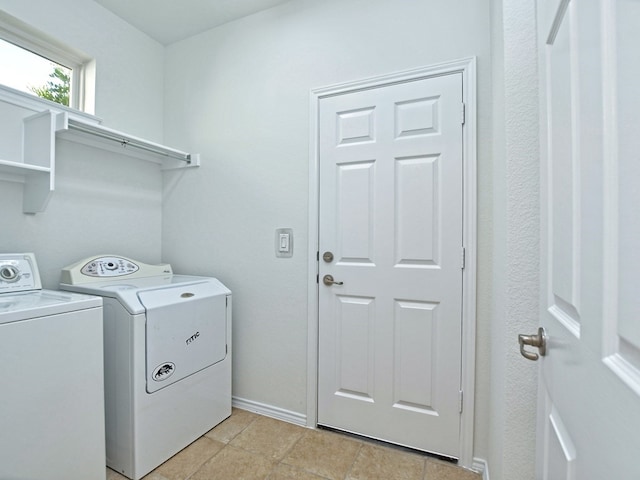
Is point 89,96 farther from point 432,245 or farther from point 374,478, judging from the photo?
point 374,478

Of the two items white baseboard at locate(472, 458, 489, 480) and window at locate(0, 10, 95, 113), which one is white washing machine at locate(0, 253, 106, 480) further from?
white baseboard at locate(472, 458, 489, 480)

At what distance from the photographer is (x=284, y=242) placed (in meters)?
2.10

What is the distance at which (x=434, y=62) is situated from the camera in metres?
1.73

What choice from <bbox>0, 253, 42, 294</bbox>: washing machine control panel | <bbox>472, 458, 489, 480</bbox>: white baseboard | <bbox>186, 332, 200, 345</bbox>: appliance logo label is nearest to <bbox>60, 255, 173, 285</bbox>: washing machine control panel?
<bbox>0, 253, 42, 294</bbox>: washing machine control panel

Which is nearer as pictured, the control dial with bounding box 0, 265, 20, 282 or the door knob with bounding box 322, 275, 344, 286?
the control dial with bounding box 0, 265, 20, 282

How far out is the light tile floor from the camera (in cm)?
159

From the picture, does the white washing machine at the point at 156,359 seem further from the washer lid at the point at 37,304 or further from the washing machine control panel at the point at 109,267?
the washer lid at the point at 37,304

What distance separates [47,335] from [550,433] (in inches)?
67.6

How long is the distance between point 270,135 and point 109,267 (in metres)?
1.35

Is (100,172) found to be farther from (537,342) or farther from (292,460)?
(537,342)

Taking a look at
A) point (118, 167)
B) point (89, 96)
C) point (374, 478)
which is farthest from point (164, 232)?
point (374, 478)

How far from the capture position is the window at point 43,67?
183 cm

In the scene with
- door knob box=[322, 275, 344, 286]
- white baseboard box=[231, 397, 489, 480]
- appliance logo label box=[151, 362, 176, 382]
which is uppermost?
door knob box=[322, 275, 344, 286]

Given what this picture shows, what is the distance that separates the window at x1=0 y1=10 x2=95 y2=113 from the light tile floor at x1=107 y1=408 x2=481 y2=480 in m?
2.27
